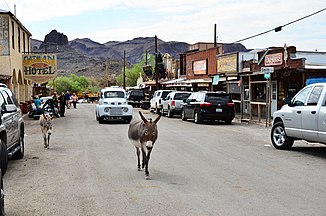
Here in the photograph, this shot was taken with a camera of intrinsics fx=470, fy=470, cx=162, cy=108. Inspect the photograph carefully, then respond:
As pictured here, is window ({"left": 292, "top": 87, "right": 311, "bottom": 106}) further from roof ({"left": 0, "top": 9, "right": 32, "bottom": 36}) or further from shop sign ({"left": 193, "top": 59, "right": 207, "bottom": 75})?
shop sign ({"left": 193, "top": 59, "right": 207, "bottom": 75})

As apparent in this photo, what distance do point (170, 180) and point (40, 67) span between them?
28.5 metres

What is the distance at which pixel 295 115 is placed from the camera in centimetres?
1322

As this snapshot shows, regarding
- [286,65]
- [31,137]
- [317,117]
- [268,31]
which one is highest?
[268,31]

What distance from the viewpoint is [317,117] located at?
12.1m

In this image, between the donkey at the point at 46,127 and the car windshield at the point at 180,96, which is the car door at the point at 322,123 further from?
the car windshield at the point at 180,96

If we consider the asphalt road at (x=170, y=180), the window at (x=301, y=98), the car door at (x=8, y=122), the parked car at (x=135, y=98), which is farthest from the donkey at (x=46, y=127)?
the parked car at (x=135, y=98)

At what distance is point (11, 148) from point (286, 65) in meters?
16.6

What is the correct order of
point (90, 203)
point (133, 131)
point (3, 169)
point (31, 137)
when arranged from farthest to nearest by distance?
point (31, 137) → point (133, 131) → point (90, 203) → point (3, 169)

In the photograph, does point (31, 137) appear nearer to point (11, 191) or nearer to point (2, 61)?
point (11, 191)

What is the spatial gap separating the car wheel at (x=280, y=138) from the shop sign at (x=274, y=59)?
36.7 ft

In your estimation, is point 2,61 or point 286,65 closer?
point 286,65

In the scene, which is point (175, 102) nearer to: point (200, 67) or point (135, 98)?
point (200, 67)

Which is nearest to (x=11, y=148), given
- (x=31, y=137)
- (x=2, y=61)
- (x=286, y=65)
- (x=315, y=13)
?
(x=31, y=137)

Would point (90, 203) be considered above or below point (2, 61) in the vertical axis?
below
